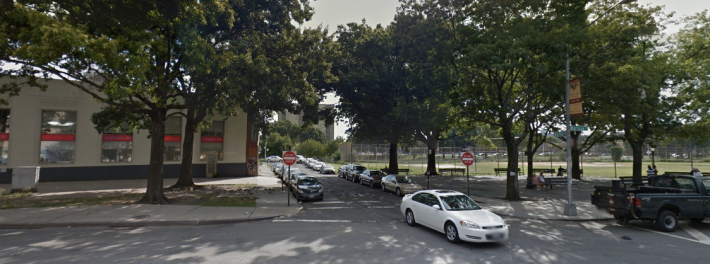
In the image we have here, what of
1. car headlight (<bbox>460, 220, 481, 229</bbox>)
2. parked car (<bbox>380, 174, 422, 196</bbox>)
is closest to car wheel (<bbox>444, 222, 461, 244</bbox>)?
car headlight (<bbox>460, 220, 481, 229</bbox>)

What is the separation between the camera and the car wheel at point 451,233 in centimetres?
865

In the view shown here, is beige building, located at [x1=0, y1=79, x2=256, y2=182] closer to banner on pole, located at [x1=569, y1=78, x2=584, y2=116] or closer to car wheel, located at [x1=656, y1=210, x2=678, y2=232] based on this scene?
banner on pole, located at [x1=569, y1=78, x2=584, y2=116]

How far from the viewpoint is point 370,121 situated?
2942 cm

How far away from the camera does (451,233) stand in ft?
29.0

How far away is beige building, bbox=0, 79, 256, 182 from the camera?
75.6ft

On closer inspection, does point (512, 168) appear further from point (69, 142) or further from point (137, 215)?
point (69, 142)

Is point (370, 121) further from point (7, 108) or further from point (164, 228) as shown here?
point (7, 108)

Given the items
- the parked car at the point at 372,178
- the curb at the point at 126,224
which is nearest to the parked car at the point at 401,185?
the parked car at the point at 372,178

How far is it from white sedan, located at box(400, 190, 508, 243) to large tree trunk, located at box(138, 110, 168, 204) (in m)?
10.7

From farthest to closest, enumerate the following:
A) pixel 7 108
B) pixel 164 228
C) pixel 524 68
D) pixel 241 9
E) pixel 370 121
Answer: pixel 370 121, pixel 7 108, pixel 241 9, pixel 524 68, pixel 164 228

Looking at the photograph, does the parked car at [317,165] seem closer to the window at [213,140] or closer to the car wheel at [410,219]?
the window at [213,140]

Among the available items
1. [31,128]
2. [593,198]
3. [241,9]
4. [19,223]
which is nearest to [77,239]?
[19,223]

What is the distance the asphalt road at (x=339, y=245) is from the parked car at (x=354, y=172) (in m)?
16.6

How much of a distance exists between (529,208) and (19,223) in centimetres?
1871
